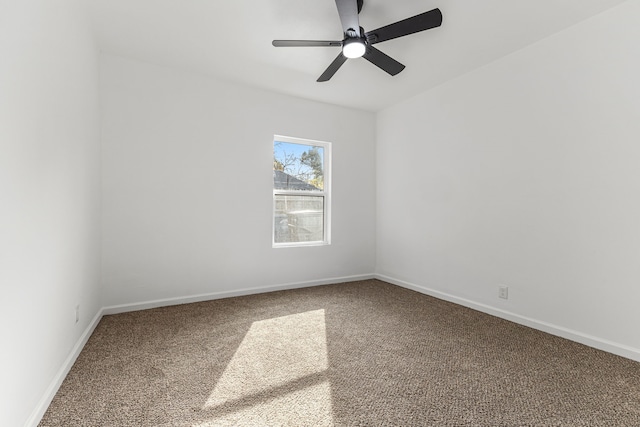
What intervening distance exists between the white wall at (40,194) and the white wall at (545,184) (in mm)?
3379

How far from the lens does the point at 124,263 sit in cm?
299

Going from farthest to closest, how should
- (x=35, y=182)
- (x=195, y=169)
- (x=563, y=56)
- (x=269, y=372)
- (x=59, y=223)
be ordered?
(x=195, y=169), (x=563, y=56), (x=269, y=372), (x=59, y=223), (x=35, y=182)

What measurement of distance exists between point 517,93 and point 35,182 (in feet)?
11.6

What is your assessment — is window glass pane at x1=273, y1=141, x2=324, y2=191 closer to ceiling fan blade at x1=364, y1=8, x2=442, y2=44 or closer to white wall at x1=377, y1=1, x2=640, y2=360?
white wall at x1=377, y1=1, x2=640, y2=360

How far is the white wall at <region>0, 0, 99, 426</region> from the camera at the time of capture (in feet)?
3.90

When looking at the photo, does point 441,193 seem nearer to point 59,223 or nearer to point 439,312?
point 439,312

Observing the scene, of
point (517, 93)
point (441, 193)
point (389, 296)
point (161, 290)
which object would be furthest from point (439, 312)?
point (161, 290)

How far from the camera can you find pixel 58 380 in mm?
1703

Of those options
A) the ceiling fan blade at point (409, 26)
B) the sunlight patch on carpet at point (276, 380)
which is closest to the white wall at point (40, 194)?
the sunlight patch on carpet at point (276, 380)

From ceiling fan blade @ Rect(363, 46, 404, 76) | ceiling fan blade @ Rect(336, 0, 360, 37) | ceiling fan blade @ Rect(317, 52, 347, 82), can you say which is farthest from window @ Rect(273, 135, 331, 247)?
ceiling fan blade @ Rect(336, 0, 360, 37)

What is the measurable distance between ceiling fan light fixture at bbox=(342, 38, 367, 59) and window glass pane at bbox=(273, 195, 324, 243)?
2.05 meters

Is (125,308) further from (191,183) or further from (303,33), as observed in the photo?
(303,33)

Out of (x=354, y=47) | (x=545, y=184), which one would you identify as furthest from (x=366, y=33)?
(x=545, y=184)

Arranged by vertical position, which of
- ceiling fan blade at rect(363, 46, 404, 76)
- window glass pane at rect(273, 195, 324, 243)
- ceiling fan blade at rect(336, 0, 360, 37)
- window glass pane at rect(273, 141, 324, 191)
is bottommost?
window glass pane at rect(273, 195, 324, 243)
